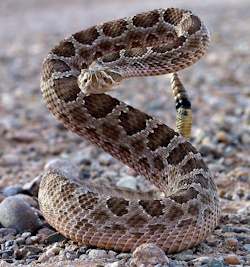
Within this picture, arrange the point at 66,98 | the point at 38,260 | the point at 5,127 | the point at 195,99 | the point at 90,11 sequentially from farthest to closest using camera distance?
the point at 90,11 < the point at 195,99 < the point at 5,127 < the point at 66,98 < the point at 38,260

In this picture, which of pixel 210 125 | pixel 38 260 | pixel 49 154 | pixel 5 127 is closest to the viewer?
pixel 38 260

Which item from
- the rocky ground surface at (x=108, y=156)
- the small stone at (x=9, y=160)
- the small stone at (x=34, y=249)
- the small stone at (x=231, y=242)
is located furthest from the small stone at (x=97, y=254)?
the small stone at (x=9, y=160)

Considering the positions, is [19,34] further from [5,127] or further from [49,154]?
[49,154]

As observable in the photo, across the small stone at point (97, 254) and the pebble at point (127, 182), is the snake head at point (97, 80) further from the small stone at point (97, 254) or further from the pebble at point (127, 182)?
the pebble at point (127, 182)

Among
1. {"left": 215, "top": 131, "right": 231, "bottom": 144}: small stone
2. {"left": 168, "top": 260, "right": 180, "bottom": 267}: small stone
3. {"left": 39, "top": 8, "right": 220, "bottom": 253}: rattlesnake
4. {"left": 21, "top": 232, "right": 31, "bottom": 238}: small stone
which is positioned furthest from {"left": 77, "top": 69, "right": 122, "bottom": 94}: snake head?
{"left": 215, "top": 131, "right": 231, "bottom": 144}: small stone

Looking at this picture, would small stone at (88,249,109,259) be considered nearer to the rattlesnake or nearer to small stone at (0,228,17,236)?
the rattlesnake

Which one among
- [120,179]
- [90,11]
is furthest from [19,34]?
[120,179]
